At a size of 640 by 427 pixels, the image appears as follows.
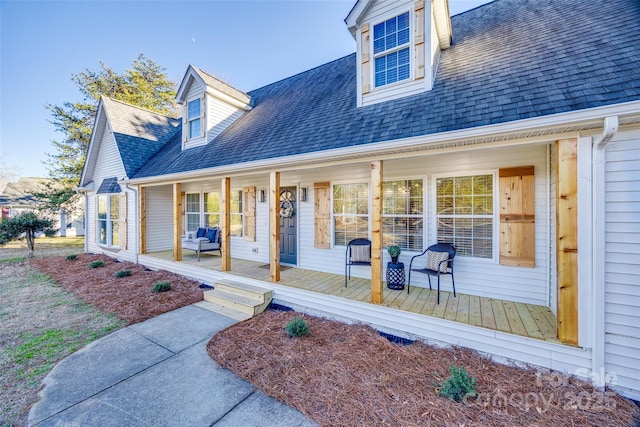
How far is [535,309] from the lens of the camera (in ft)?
11.8

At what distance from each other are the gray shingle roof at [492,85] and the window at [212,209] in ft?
4.79

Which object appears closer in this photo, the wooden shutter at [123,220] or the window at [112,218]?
the wooden shutter at [123,220]

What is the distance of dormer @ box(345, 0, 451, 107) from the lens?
4.39 m

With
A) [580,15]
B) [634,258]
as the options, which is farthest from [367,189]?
[580,15]

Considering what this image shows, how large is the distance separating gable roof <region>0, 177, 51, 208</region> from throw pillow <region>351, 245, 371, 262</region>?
74.4ft

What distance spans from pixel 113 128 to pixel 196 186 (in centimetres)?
349

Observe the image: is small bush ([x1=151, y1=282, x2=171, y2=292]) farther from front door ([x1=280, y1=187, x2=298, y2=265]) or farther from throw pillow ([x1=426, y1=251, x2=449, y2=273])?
throw pillow ([x1=426, y1=251, x2=449, y2=273])

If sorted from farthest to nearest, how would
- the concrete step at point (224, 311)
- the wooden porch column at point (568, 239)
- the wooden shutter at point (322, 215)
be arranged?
the wooden shutter at point (322, 215) < the concrete step at point (224, 311) < the wooden porch column at point (568, 239)

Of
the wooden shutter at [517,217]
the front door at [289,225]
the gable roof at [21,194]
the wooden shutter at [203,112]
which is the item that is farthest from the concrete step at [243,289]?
the gable roof at [21,194]

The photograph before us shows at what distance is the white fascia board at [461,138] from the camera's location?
2367mm

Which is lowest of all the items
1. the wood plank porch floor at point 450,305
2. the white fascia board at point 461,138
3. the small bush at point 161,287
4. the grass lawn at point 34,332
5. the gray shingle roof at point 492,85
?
the grass lawn at point 34,332

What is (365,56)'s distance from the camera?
4926 millimetres

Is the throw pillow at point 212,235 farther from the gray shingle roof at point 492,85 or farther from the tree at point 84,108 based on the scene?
the tree at point 84,108

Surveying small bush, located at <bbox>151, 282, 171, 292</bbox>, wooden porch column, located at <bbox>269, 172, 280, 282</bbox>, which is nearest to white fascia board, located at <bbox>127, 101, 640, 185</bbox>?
wooden porch column, located at <bbox>269, 172, 280, 282</bbox>
